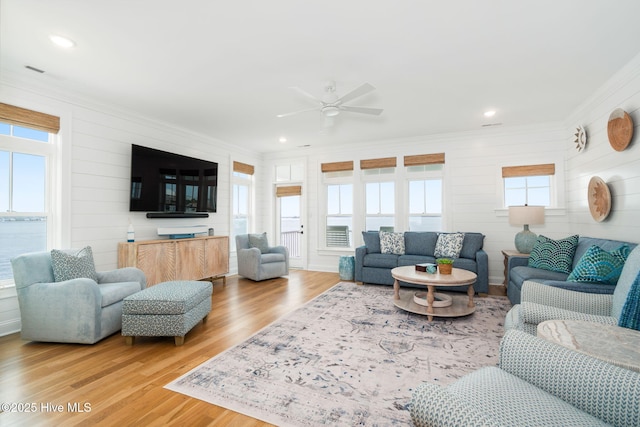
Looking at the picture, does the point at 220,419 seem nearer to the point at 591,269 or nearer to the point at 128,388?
the point at 128,388

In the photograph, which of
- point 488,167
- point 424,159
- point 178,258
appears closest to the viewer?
point 178,258

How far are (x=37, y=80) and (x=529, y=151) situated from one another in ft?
22.4

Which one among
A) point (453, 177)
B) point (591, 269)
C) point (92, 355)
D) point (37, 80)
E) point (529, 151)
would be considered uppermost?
point (37, 80)

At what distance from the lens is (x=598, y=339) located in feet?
5.05

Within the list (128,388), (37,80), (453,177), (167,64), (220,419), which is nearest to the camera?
(220,419)

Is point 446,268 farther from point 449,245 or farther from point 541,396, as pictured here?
point 541,396

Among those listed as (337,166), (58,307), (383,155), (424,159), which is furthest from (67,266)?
(424,159)

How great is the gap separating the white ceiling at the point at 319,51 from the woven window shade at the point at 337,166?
2031 mm

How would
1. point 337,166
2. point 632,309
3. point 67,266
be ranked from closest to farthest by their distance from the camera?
point 632,309 → point 67,266 → point 337,166

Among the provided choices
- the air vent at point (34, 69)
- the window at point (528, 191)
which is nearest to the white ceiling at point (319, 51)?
the air vent at point (34, 69)

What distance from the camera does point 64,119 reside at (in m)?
3.62

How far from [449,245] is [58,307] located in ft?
16.4

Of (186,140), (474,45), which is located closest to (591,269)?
(474,45)

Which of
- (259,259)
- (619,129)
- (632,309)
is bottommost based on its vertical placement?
(259,259)
